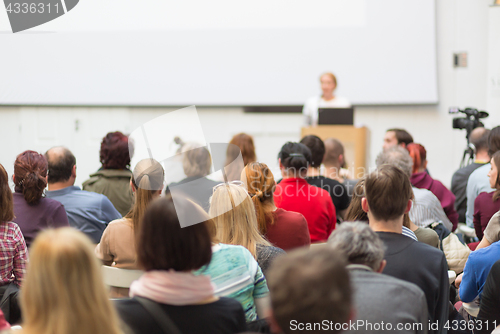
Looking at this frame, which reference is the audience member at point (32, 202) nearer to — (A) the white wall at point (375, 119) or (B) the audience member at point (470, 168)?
(B) the audience member at point (470, 168)

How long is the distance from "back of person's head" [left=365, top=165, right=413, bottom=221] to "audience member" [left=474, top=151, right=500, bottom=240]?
1096mm

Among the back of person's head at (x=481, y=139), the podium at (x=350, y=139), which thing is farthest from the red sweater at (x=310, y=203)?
the podium at (x=350, y=139)

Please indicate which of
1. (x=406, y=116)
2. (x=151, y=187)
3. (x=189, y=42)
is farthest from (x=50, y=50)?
(x=151, y=187)

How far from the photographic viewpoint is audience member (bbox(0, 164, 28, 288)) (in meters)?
2.00

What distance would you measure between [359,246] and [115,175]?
2172 mm

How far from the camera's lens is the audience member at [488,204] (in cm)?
255

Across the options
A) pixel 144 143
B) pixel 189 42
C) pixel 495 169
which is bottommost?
pixel 495 169

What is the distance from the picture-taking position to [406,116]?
6500 millimetres

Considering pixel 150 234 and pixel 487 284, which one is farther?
pixel 487 284

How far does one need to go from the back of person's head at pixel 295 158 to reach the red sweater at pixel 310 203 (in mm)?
75

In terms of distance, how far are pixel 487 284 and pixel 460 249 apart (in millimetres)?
715

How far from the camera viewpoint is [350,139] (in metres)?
4.56

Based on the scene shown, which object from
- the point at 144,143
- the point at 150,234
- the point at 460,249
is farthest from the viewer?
the point at 460,249

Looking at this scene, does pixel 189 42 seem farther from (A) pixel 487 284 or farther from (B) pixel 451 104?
(A) pixel 487 284
